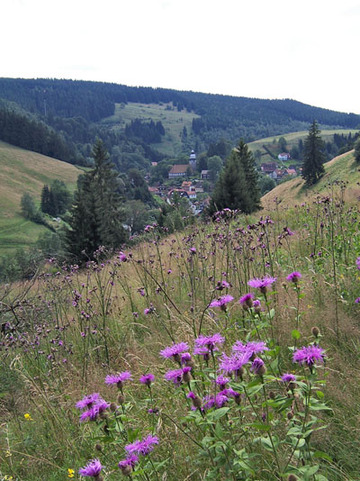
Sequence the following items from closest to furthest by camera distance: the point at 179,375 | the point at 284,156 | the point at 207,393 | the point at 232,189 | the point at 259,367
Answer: the point at 259,367
the point at 179,375
the point at 207,393
the point at 232,189
the point at 284,156

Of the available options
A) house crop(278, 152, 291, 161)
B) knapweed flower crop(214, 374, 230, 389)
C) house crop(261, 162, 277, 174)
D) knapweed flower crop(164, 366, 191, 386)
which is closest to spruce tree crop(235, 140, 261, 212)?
knapweed flower crop(214, 374, 230, 389)

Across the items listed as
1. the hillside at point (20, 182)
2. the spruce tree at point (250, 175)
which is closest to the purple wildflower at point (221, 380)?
the spruce tree at point (250, 175)

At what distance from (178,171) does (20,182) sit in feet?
253

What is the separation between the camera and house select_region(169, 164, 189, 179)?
509 feet

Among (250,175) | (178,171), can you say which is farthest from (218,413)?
(178,171)

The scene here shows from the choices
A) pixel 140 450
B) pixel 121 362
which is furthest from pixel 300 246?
pixel 140 450

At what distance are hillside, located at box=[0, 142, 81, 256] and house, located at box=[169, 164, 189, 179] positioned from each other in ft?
168

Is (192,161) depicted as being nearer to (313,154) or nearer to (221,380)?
(313,154)

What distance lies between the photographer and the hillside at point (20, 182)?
6574 cm

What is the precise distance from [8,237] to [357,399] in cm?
6943

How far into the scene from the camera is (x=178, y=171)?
158 meters

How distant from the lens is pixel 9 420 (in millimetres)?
3604

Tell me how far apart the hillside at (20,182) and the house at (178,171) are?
51.3 metres

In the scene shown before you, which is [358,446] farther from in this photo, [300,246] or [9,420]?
[300,246]
